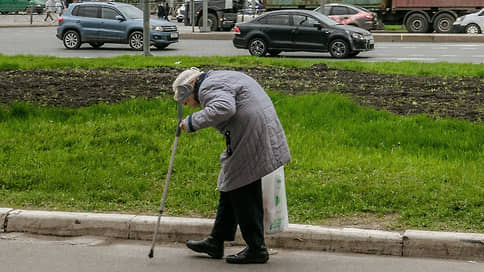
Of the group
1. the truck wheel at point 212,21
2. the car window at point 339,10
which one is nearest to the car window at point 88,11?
the car window at point 339,10

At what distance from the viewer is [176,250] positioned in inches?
239

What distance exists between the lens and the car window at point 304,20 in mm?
22578

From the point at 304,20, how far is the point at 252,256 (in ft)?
57.9

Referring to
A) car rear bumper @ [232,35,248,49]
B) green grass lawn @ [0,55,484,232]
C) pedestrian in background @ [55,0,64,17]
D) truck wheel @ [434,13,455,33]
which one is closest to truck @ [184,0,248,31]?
truck wheel @ [434,13,455,33]

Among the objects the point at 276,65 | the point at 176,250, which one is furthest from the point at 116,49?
the point at 176,250

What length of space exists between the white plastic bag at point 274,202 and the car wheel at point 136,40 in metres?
19.7

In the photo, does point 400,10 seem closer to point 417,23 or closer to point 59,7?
point 417,23

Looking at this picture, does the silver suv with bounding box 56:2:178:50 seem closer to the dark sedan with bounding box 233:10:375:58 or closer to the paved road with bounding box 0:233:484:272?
the dark sedan with bounding box 233:10:375:58

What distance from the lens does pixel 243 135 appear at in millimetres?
5387

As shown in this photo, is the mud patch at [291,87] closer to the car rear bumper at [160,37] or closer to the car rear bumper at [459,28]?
the car rear bumper at [160,37]

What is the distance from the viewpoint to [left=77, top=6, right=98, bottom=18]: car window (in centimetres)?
2539

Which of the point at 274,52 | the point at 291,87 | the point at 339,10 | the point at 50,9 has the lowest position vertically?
the point at 274,52

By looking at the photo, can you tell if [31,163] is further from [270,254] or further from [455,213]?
[455,213]

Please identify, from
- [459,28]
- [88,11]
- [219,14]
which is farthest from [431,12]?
[88,11]
